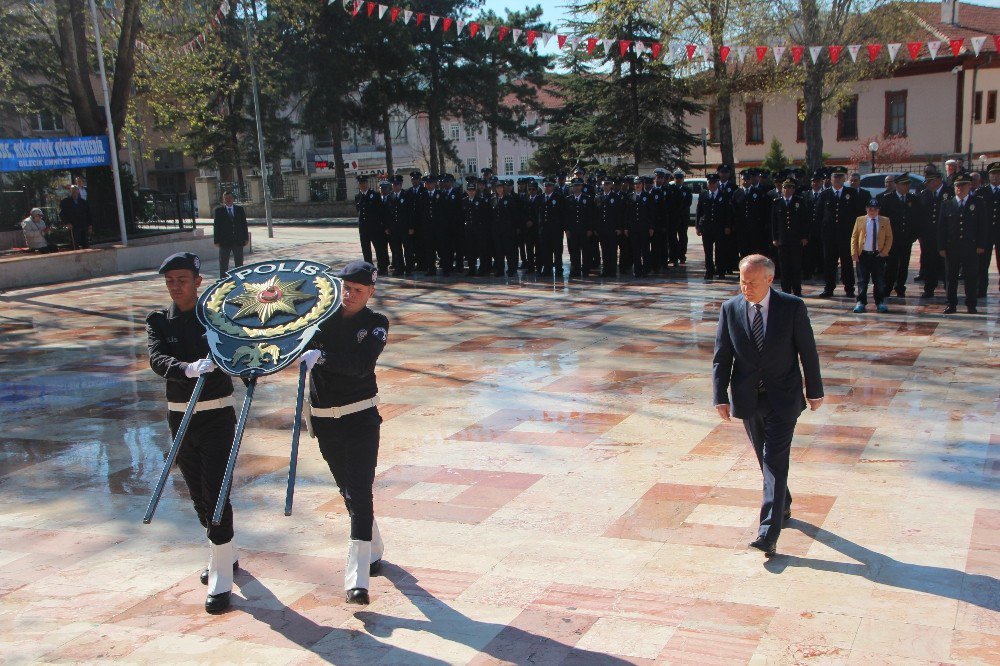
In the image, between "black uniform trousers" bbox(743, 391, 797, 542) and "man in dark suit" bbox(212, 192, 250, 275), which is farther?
"man in dark suit" bbox(212, 192, 250, 275)

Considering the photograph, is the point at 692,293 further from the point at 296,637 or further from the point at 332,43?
the point at 332,43

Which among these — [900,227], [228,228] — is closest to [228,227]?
[228,228]

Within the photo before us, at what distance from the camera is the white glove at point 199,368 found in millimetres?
4766

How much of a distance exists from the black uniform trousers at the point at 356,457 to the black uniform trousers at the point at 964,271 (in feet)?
31.9

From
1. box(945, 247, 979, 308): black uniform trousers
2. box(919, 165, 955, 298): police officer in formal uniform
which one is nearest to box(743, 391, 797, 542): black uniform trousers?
box(945, 247, 979, 308): black uniform trousers

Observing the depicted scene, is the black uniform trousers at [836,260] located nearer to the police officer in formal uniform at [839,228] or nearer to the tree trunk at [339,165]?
the police officer in formal uniform at [839,228]

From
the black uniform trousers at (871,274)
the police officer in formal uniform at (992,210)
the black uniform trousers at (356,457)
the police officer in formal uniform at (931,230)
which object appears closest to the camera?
the black uniform trousers at (356,457)

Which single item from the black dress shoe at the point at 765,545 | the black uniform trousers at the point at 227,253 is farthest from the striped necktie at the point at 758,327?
the black uniform trousers at the point at 227,253

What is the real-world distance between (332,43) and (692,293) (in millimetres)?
26726

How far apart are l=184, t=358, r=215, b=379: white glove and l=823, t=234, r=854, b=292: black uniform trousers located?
11.0m

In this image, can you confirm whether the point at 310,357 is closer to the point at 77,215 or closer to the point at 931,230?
the point at 931,230

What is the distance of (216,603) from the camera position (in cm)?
478

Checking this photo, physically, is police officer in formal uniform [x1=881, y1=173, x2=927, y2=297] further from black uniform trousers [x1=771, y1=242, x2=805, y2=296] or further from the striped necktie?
the striped necktie

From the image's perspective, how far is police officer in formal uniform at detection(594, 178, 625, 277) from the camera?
16.9 metres
